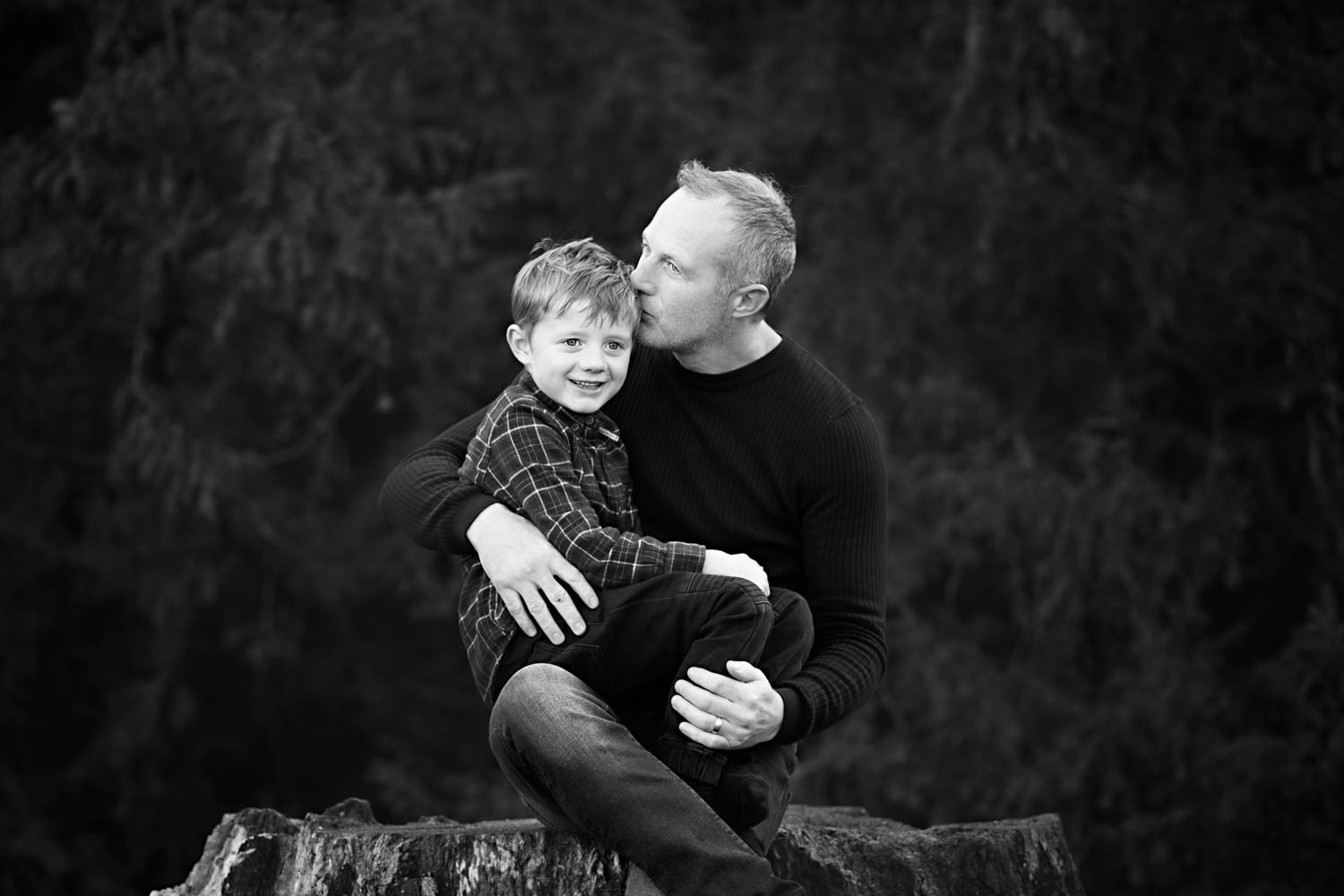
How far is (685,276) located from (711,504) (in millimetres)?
449

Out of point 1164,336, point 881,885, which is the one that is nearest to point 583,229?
point 1164,336

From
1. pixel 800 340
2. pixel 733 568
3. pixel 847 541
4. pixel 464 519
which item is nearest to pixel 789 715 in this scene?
pixel 733 568

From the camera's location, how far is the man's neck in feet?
9.20

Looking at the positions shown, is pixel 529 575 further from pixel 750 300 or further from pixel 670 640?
pixel 750 300

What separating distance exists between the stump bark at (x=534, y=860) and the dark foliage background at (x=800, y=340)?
9.38 feet

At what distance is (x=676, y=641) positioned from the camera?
247cm

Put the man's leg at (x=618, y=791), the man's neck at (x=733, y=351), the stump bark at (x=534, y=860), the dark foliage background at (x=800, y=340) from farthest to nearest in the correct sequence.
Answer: the dark foliage background at (x=800, y=340), the man's neck at (x=733, y=351), the stump bark at (x=534, y=860), the man's leg at (x=618, y=791)

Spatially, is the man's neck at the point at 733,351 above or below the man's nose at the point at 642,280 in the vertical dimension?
below

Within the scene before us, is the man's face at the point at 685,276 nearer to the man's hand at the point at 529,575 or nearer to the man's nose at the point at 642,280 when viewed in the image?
the man's nose at the point at 642,280

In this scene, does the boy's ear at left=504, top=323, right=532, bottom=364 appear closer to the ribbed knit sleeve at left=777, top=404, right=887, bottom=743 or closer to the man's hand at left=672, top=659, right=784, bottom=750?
the ribbed knit sleeve at left=777, top=404, right=887, bottom=743

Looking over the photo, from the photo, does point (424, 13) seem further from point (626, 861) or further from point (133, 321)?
point (626, 861)

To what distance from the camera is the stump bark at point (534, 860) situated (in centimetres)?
265

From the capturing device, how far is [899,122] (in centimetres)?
658

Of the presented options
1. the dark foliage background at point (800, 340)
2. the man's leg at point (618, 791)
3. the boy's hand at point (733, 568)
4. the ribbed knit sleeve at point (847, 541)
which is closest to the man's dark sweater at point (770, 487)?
the ribbed knit sleeve at point (847, 541)
